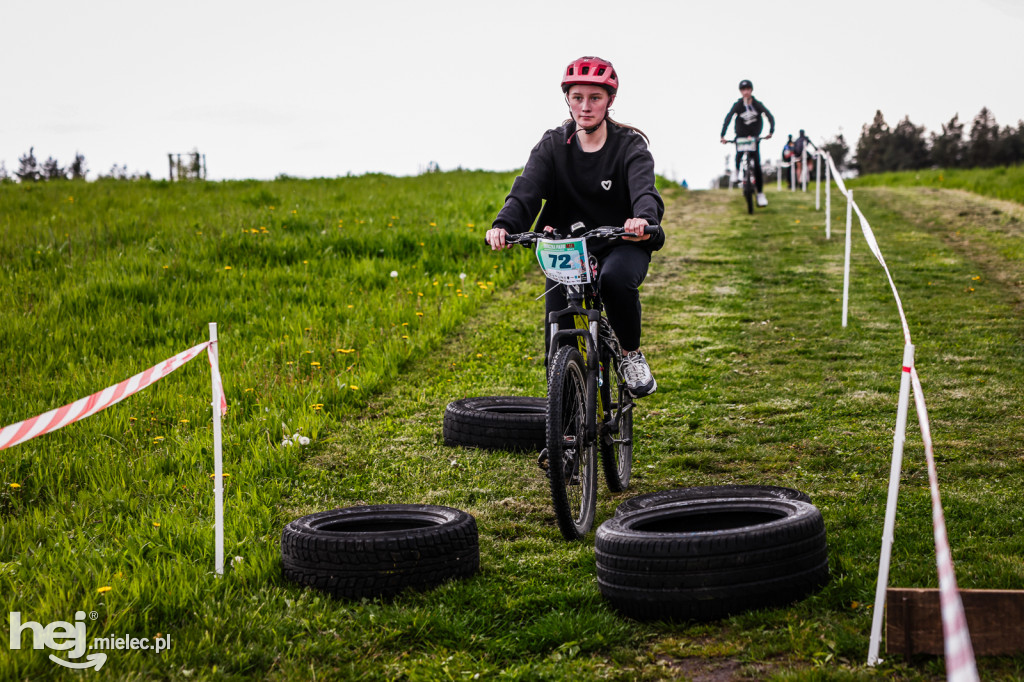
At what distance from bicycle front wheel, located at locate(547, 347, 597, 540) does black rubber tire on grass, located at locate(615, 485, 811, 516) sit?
0.84 ft

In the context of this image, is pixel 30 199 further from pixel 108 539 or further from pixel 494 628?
pixel 494 628

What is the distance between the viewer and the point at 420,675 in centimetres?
312

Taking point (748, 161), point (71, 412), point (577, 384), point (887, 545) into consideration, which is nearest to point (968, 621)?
point (887, 545)

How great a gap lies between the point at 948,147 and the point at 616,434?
85.1 m

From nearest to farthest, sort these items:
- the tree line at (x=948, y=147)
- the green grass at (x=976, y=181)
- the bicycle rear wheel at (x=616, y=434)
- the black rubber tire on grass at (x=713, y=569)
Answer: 1. the black rubber tire on grass at (x=713, y=569)
2. the bicycle rear wheel at (x=616, y=434)
3. the green grass at (x=976, y=181)
4. the tree line at (x=948, y=147)

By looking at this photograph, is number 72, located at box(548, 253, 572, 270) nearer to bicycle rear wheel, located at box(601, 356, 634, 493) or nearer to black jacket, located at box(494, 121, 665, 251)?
black jacket, located at box(494, 121, 665, 251)

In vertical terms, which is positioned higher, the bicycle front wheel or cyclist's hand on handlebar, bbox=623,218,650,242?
cyclist's hand on handlebar, bbox=623,218,650,242

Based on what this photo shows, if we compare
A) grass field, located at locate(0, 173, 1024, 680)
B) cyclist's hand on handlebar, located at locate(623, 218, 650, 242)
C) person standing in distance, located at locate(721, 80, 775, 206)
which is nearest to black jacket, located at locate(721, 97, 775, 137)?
person standing in distance, located at locate(721, 80, 775, 206)

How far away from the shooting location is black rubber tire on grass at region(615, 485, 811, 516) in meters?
4.07

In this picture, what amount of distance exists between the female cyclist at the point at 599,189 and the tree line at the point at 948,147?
77412 mm

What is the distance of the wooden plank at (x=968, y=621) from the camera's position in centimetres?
282

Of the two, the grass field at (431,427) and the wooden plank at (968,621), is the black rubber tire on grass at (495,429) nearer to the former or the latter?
the grass field at (431,427)

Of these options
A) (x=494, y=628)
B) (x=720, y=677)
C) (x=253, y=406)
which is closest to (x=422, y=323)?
(x=253, y=406)

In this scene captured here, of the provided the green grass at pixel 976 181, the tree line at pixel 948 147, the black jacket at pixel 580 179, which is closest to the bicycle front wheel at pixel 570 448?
the black jacket at pixel 580 179
